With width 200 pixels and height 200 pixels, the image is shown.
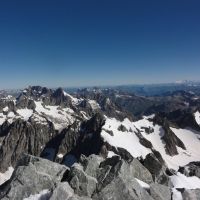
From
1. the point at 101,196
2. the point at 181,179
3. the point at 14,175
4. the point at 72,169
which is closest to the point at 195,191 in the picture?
the point at 181,179

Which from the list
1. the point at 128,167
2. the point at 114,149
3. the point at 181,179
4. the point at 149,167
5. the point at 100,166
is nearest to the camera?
the point at 128,167

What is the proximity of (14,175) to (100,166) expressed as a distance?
1367cm

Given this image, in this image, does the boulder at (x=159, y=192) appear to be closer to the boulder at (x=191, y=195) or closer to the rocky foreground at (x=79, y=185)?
the rocky foreground at (x=79, y=185)

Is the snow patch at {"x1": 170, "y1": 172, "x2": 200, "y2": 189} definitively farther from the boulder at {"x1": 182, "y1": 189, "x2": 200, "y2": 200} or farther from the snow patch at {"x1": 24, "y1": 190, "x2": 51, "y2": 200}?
the snow patch at {"x1": 24, "y1": 190, "x2": 51, "y2": 200}

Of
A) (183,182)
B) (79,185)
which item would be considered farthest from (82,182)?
(183,182)

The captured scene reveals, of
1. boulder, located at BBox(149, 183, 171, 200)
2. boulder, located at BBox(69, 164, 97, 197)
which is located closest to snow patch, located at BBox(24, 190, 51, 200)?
boulder, located at BBox(69, 164, 97, 197)

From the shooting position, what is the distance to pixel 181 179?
5572cm

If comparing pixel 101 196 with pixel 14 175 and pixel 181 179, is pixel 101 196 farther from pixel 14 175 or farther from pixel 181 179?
pixel 181 179

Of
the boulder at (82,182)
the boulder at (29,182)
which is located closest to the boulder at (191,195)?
the boulder at (82,182)

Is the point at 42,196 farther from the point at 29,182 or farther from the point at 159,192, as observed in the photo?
the point at 159,192

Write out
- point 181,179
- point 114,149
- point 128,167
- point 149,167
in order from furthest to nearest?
point 114,149, point 149,167, point 181,179, point 128,167

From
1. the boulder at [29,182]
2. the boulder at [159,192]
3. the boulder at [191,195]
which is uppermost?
the boulder at [29,182]

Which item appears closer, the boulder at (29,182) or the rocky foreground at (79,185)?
the rocky foreground at (79,185)

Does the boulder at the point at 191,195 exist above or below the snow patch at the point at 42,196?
below
